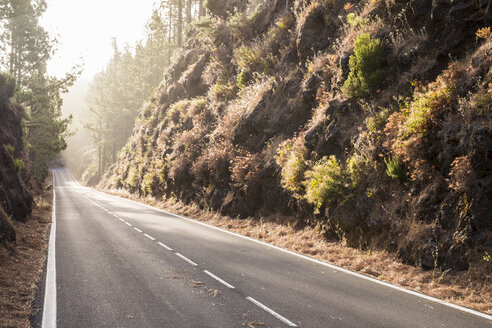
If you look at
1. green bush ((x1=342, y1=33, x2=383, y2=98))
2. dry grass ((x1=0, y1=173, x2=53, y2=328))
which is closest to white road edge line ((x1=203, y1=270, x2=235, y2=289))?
dry grass ((x1=0, y1=173, x2=53, y2=328))

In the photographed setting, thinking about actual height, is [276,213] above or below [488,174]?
below

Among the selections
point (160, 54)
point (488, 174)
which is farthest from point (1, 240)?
point (160, 54)

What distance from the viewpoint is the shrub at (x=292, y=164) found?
12930 millimetres

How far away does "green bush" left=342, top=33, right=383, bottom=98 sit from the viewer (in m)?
12.0

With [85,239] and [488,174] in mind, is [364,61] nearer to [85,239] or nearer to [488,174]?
[488,174]

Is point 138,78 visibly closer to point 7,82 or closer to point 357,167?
point 7,82

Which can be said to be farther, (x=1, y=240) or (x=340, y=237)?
(x=340, y=237)

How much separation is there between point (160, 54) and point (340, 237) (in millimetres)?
50546

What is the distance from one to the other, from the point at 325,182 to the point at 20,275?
27.3 ft

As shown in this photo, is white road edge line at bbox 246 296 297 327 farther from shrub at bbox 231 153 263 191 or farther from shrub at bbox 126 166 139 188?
shrub at bbox 126 166 139 188

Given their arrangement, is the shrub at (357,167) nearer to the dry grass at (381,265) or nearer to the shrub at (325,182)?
the shrub at (325,182)

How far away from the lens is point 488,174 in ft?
25.5

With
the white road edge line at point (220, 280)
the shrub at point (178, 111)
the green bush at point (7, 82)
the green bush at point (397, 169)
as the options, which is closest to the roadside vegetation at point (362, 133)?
the green bush at point (397, 169)

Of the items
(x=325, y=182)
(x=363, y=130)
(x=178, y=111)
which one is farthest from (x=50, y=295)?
(x=178, y=111)
